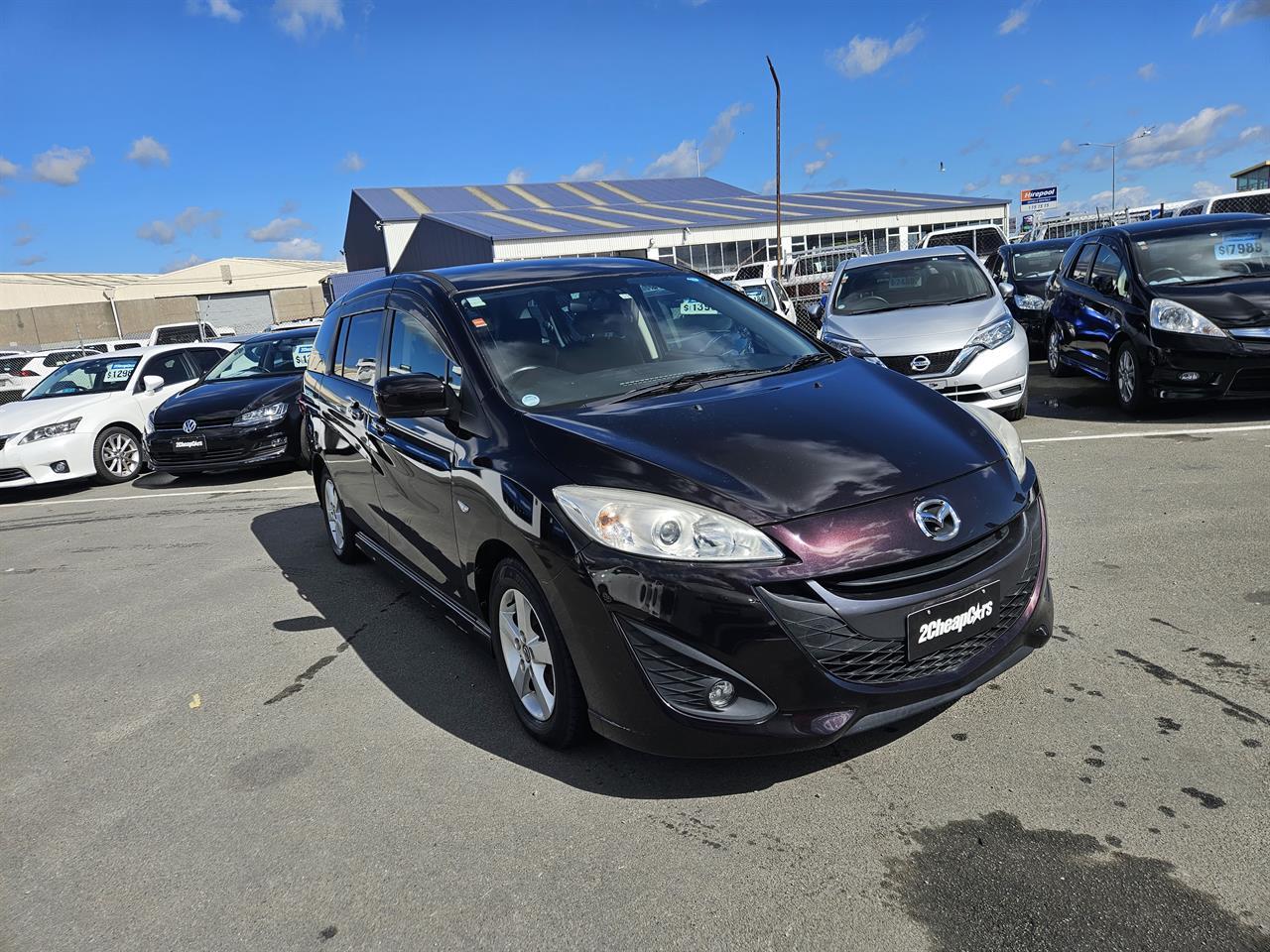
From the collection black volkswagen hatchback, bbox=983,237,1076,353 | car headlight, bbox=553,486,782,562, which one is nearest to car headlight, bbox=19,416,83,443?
car headlight, bbox=553,486,782,562

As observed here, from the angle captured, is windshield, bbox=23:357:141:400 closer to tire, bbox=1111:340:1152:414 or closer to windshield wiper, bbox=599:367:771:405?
windshield wiper, bbox=599:367:771:405

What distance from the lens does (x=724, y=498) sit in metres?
2.75

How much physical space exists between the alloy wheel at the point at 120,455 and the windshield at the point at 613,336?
358 inches

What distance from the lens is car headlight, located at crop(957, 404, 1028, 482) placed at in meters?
3.23

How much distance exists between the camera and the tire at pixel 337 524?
19.3 ft

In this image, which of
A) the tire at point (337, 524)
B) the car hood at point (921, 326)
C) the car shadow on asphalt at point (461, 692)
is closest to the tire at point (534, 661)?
the car shadow on asphalt at point (461, 692)

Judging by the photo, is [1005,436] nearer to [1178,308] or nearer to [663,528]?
[663,528]

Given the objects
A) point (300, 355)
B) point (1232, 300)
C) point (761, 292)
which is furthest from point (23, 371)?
point (1232, 300)

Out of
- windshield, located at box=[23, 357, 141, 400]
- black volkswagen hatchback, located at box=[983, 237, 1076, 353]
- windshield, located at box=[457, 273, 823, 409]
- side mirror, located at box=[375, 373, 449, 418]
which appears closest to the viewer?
side mirror, located at box=[375, 373, 449, 418]

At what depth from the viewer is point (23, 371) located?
22.7 m

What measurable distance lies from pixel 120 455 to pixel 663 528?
422 inches

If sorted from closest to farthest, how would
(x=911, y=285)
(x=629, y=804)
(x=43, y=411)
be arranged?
(x=629, y=804) → (x=911, y=285) → (x=43, y=411)

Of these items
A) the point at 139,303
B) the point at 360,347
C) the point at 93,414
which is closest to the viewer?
the point at 360,347

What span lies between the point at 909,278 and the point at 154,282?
79.8 m
